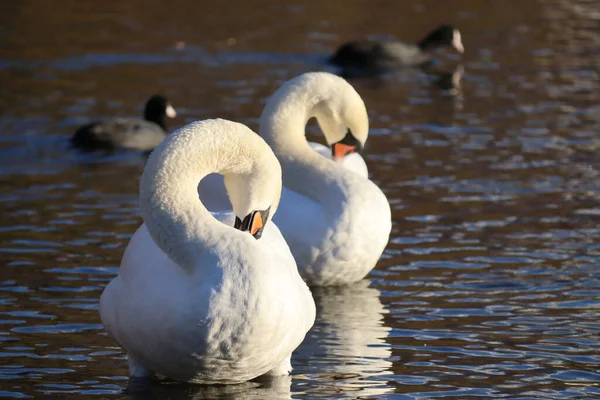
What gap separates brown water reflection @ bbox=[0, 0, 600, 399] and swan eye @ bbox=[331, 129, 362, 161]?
2.64 ft

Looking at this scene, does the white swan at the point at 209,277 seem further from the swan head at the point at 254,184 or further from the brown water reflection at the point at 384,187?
the brown water reflection at the point at 384,187

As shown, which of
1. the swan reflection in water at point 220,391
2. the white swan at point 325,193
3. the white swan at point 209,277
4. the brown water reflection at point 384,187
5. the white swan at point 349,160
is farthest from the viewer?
the white swan at point 349,160

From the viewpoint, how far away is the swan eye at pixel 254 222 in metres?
6.35

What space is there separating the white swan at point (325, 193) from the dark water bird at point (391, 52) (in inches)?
395

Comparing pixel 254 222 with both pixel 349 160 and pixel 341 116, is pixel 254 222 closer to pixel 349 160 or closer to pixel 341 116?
pixel 341 116

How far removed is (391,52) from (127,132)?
267 inches

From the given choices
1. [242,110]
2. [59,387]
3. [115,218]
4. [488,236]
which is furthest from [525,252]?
[242,110]

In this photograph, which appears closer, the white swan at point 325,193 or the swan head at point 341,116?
the white swan at point 325,193

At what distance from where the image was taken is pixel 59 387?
6.61 m

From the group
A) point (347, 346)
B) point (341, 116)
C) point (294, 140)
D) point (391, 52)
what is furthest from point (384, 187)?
point (391, 52)

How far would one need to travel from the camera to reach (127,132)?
46.6 feet

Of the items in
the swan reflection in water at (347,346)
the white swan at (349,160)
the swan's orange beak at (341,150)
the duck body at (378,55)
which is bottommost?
the duck body at (378,55)

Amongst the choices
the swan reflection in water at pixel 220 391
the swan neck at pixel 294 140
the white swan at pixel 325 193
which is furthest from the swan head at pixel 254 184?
the swan neck at pixel 294 140

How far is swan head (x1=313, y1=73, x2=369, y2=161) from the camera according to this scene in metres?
→ 9.05
